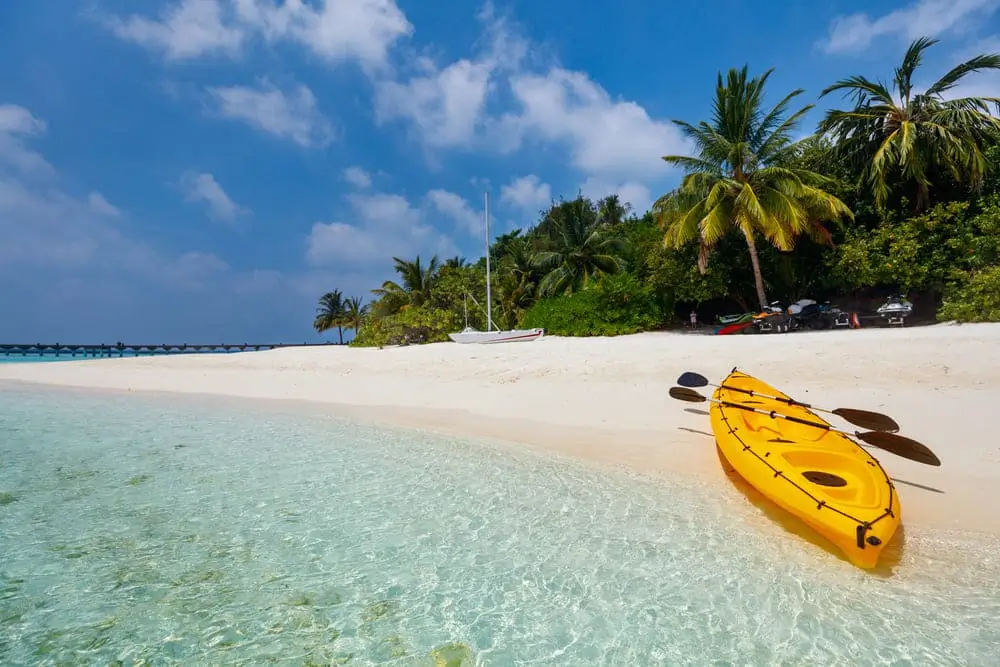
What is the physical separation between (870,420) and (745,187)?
1440 cm

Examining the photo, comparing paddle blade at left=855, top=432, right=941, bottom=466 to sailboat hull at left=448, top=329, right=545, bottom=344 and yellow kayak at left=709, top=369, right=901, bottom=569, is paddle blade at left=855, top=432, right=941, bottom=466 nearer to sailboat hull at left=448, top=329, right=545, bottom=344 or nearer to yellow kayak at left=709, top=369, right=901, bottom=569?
yellow kayak at left=709, top=369, right=901, bottom=569

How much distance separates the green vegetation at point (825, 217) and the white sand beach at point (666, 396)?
6.27 meters

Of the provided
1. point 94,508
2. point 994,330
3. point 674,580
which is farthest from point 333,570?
point 994,330

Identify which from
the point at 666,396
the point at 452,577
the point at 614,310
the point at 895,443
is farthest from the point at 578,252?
the point at 452,577

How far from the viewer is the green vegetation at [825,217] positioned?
15391mm

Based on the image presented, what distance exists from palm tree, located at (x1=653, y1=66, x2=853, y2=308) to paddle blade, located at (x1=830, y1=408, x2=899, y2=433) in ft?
42.0

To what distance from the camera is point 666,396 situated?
864 cm

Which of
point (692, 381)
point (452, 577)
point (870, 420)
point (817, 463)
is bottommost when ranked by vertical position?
point (452, 577)

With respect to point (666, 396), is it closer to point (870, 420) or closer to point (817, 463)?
point (870, 420)

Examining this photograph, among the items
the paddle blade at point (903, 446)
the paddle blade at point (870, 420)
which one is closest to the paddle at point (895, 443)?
the paddle blade at point (903, 446)

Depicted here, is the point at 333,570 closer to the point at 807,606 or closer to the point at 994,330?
the point at 807,606

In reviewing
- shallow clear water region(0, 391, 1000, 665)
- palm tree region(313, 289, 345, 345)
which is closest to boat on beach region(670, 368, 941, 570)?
shallow clear water region(0, 391, 1000, 665)

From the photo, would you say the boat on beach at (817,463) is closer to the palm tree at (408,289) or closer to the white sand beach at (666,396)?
the white sand beach at (666,396)

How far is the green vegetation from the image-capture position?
15.4m
